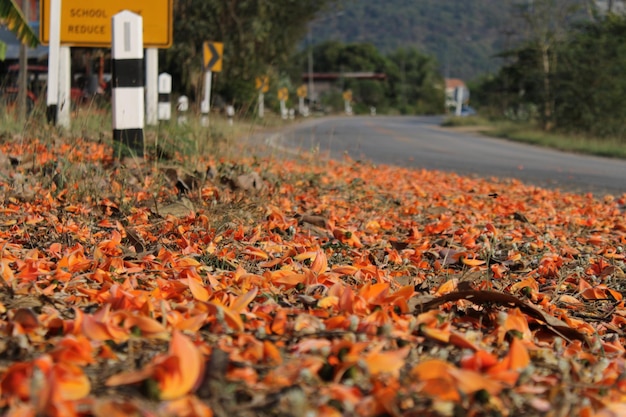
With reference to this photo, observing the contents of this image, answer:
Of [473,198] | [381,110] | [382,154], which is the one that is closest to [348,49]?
[381,110]

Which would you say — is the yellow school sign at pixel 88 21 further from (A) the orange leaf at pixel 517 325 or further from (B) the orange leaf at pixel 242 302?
(A) the orange leaf at pixel 517 325

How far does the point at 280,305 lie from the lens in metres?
2.35

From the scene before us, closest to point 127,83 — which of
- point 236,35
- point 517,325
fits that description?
point 517,325

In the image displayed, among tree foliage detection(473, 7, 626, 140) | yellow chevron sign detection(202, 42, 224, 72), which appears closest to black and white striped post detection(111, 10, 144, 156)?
yellow chevron sign detection(202, 42, 224, 72)

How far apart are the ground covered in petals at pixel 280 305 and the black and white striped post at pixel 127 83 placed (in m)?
0.82

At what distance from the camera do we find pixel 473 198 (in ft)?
20.7

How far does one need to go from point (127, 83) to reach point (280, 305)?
13.4 ft

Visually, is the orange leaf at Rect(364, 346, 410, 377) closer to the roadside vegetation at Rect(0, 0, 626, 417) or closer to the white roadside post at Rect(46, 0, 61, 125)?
the roadside vegetation at Rect(0, 0, 626, 417)

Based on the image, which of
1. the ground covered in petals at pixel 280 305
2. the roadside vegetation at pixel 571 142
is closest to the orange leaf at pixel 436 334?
the ground covered in petals at pixel 280 305

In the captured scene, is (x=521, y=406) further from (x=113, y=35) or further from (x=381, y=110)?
(x=381, y=110)

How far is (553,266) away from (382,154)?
10983mm

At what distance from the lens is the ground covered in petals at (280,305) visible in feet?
5.14

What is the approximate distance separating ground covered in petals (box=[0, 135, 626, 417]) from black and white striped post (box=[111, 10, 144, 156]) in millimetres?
822

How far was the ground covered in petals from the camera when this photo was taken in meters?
1.57
